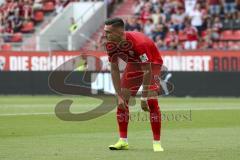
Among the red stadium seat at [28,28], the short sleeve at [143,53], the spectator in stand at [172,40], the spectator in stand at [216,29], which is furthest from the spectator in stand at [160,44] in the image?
the short sleeve at [143,53]

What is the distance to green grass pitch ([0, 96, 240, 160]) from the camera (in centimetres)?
1108

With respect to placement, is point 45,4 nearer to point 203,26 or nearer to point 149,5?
point 149,5

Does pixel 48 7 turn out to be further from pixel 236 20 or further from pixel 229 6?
pixel 236 20

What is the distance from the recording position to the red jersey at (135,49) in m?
11.6

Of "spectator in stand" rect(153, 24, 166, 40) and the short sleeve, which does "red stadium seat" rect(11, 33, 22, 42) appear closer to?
"spectator in stand" rect(153, 24, 166, 40)

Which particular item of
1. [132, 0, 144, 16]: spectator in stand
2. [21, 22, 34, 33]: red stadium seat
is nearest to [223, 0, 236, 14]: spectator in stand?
[132, 0, 144, 16]: spectator in stand

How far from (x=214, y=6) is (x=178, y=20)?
2.18 meters

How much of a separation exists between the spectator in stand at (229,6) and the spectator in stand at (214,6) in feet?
1.02

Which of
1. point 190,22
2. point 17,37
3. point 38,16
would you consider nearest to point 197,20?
point 190,22

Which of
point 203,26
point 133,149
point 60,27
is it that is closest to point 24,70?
point 60,27

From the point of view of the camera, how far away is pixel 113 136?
575 inches

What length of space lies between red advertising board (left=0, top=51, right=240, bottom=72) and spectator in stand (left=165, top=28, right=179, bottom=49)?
1.14m

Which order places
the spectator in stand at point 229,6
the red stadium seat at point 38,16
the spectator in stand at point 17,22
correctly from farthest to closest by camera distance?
the red stadium seat at point 38,16, the spectator in stand at point 17,22, the spectator in stand at point 229,6

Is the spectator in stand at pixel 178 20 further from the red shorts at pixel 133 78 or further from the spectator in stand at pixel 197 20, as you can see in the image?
the red shorts at pixel 133 78
